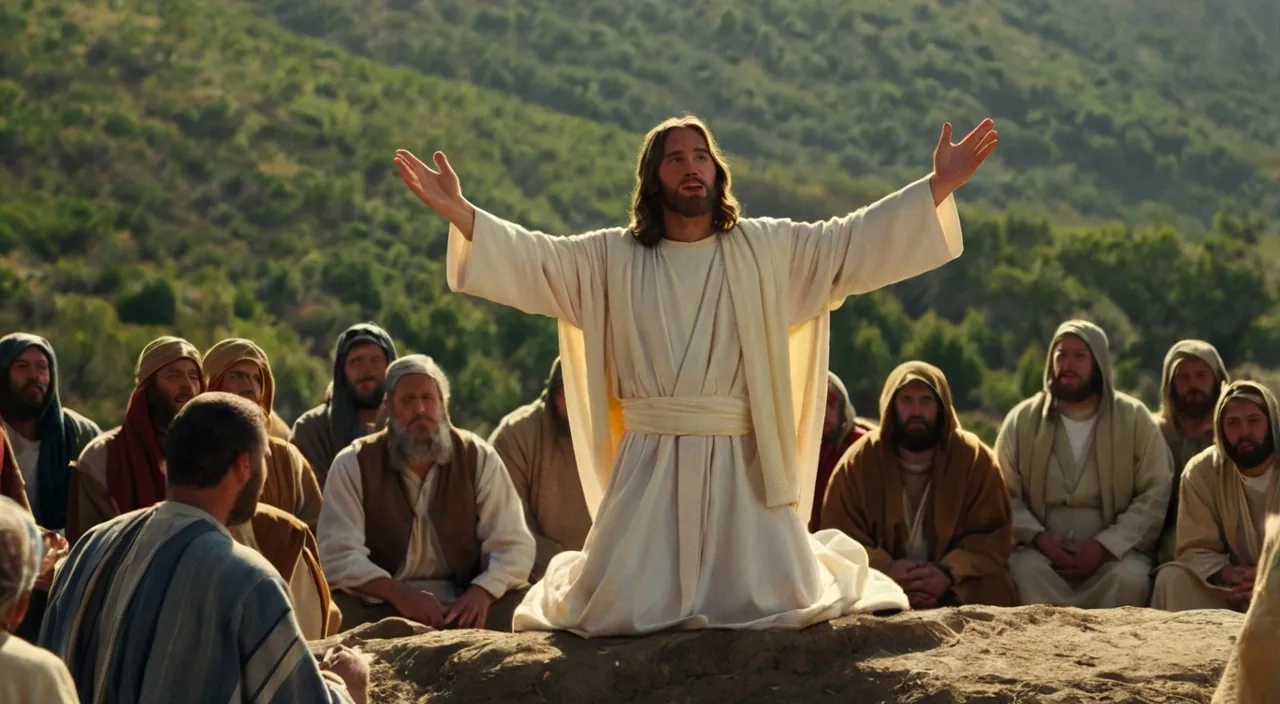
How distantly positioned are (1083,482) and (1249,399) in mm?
993

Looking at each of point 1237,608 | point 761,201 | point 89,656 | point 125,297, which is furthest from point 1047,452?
point 761,201

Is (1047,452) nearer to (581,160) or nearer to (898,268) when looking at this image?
(898,268)

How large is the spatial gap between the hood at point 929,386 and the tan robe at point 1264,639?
13.5ft

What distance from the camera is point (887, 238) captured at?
680cm

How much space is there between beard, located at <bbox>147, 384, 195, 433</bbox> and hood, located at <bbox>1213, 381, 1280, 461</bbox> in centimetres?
467

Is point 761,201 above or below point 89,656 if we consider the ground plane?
above

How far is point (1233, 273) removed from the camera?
30969 millimetres

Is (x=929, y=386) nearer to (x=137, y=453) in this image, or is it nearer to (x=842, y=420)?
(x=842, y=420)

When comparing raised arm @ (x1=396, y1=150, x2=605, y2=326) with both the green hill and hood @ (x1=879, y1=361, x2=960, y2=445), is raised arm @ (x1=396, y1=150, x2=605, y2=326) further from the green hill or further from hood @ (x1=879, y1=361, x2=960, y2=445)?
the green hill

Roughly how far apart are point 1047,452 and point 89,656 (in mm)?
6107

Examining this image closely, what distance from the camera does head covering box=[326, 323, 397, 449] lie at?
9.94 metres

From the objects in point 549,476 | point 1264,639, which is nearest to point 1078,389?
point 549,476

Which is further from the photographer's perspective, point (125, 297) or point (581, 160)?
point (581, 160)

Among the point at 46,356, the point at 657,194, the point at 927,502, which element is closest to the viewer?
the point at 657,194
